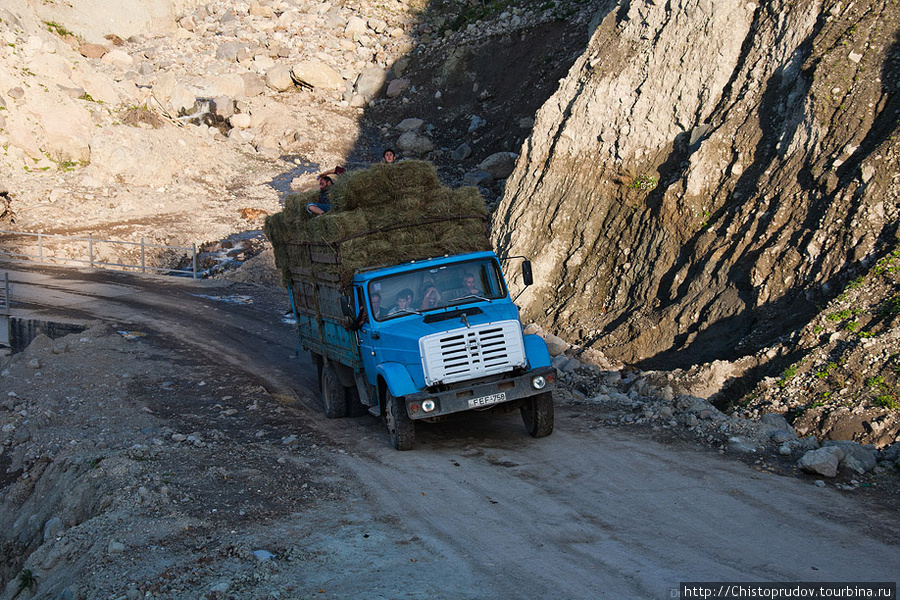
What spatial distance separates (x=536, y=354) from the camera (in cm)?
1050

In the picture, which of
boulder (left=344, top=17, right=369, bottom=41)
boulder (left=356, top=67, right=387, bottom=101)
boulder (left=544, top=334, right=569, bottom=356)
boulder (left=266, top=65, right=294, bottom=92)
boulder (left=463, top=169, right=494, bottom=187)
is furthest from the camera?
boulder (left=344, top=17, right=369, bottom=41)

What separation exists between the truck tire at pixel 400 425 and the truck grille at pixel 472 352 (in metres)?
0.70

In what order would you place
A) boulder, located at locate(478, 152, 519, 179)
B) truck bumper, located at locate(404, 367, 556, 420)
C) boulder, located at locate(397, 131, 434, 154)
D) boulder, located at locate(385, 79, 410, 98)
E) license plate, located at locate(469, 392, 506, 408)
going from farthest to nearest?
boulder, located at locate(385, 79, 410, 98)
boulder, located at locate(397, 131, 434, 154)
boulder, located at locate(478, 152, 519, 179)
license plate, located at locate(469, 392, 506, 408)
truck bumper, located at locate(404, 367, 556, 420)

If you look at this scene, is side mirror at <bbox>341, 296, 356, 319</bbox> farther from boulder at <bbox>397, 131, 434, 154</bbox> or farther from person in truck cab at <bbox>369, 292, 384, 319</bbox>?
boulder at <bbox>397, 131, 434, 154</bbox>

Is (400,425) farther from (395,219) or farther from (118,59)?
(118,59)

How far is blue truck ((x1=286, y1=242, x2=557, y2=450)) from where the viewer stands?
32.2 feet

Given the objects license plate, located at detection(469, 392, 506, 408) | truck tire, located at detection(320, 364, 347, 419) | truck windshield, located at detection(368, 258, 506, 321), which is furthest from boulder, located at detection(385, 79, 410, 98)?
license plate, located at detection(469, 392, 506, 408)

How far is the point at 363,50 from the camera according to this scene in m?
50.2

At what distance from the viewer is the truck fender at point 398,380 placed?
9859 mm

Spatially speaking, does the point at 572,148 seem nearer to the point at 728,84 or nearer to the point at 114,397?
the point at 728,84

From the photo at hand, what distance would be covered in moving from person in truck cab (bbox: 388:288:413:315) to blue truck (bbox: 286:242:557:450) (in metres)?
0.01

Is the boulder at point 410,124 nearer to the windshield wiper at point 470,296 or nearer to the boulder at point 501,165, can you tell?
the boulder at point 501,165

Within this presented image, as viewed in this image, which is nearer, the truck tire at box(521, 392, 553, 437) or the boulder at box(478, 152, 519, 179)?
the truck tire at box(521, 392, 553, 437)

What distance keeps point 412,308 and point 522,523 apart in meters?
3.78
